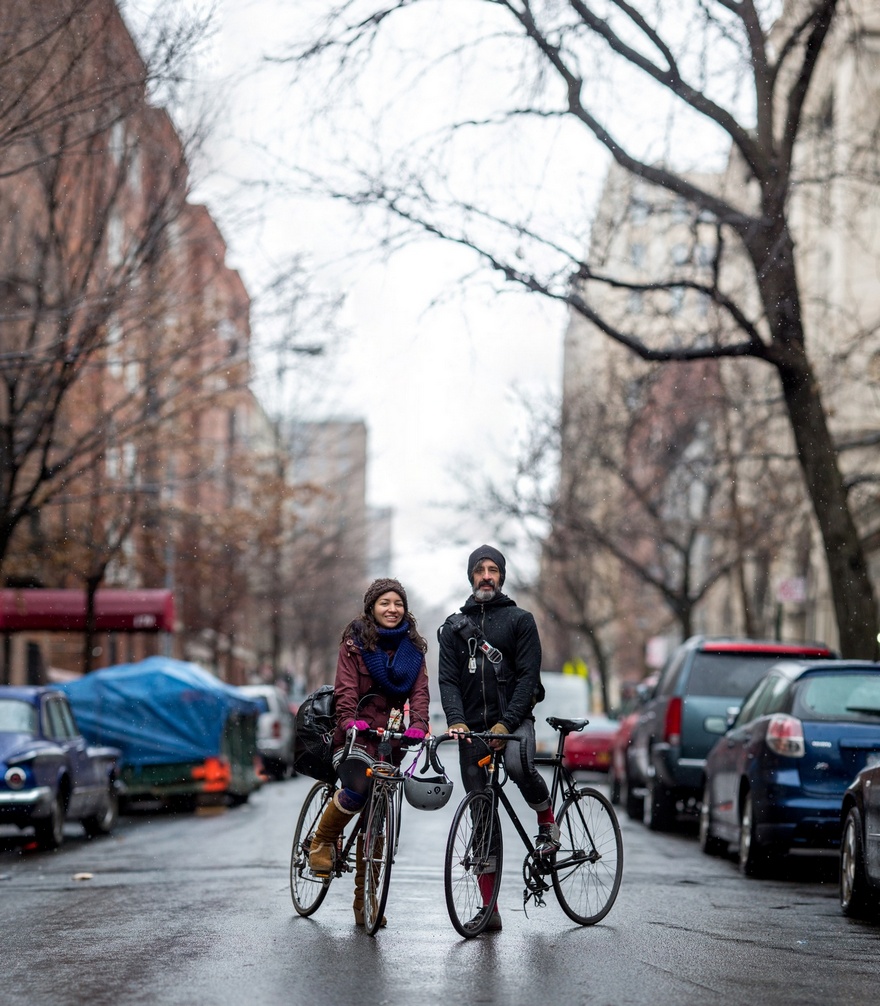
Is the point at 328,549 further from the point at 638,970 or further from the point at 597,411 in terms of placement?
the point at 638,970

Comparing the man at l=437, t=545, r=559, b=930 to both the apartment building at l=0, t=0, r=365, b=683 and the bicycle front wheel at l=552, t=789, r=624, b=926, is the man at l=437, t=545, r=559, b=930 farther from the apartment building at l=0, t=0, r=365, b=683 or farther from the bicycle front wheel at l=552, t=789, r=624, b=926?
the apartment building at l=0, t=0, r=365, b=683

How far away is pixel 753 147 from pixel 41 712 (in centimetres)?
913

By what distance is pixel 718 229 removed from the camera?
19672 millimetres

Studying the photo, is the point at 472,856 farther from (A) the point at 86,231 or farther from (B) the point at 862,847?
(A) the point at 86,231

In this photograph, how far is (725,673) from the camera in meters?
18.4

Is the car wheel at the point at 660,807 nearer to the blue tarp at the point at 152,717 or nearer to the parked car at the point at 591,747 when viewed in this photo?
the blue tarp at the point at 152,717

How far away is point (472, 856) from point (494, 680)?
0.91 m

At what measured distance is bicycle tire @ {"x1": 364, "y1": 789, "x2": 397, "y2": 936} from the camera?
29.8 feet

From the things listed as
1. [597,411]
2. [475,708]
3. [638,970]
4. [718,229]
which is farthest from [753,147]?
[597,411]

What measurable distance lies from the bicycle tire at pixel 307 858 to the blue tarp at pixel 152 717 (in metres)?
14.4

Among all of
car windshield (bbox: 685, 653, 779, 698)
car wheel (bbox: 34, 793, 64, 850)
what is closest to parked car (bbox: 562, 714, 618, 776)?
car windshield (bbox: 685, 653, 779, 698)

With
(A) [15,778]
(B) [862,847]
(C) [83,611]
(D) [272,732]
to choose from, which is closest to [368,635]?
(B) [862,847]

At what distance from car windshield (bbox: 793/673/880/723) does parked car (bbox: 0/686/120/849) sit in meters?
7.29

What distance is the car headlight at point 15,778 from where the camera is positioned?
1683 centimetres
